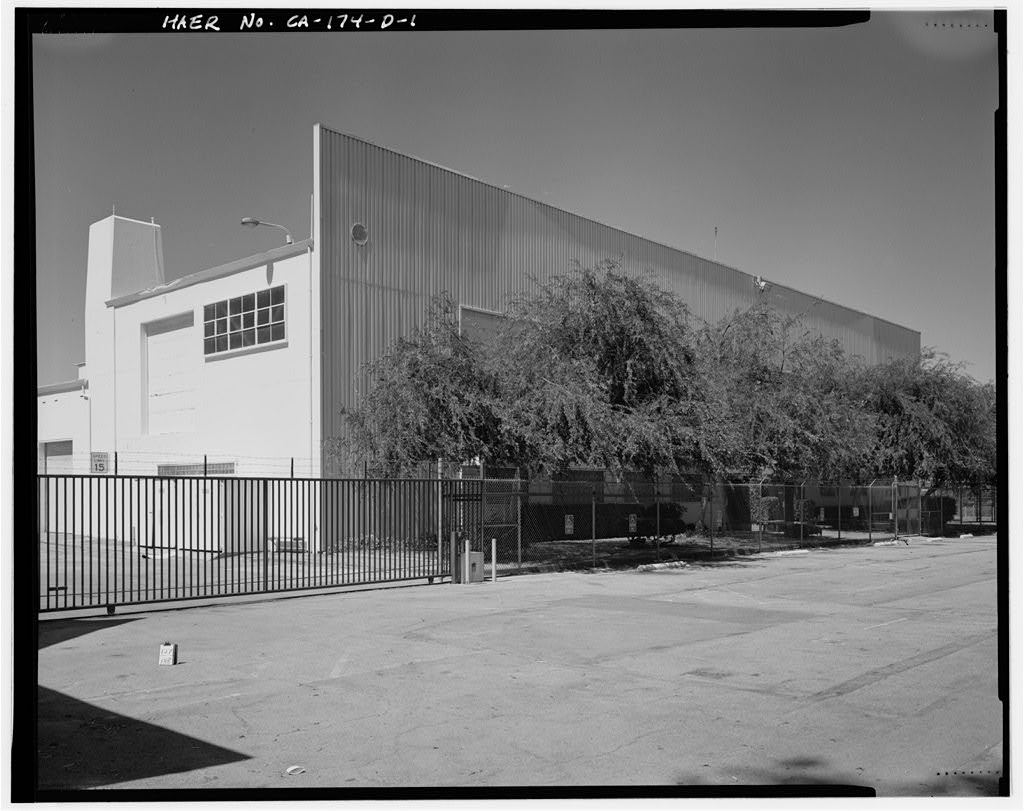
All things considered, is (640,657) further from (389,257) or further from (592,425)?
(389,257)

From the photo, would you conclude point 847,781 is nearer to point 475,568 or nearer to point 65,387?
point 475,568

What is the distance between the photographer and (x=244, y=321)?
33.8 m

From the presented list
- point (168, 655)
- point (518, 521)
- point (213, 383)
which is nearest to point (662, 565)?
point (518, 521)

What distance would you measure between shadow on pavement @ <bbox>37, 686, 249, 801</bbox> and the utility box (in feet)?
39.2

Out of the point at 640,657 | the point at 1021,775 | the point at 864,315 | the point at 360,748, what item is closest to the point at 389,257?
the point at 640,657

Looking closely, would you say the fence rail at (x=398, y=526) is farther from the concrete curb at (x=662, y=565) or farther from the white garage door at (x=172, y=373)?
the white garage door at (x=172, y=373)

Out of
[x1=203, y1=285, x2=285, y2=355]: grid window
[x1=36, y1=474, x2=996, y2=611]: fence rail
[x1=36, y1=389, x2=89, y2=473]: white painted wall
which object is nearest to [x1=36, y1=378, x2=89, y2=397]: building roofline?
[x1=36, y1=389, x2=89, y2=473]: white painted wall

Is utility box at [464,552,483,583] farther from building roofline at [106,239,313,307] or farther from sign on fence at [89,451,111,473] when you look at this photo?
sign on fence at [89,451,111,473]

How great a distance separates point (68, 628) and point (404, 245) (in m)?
20.4

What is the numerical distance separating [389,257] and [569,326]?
339 inches

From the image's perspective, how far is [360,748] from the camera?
7.48m

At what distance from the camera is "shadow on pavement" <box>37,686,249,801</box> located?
269 inches

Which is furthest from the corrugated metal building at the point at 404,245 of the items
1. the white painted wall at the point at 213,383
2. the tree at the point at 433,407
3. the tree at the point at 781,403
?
the tree at the point at 433,407

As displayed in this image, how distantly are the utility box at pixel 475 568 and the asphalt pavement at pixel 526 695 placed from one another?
2837mm
